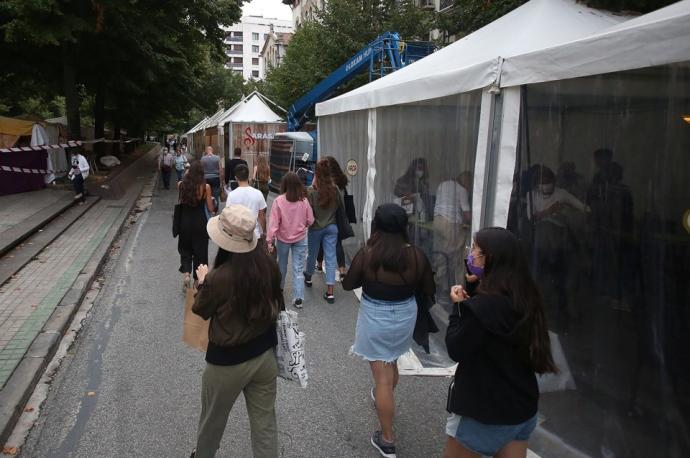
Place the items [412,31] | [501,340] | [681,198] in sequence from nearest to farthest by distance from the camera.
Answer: [501,340]
[681,198]
[412,31]

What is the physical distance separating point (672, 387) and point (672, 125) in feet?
5.19

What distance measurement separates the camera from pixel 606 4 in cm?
615

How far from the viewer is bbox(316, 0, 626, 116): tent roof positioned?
465 cm

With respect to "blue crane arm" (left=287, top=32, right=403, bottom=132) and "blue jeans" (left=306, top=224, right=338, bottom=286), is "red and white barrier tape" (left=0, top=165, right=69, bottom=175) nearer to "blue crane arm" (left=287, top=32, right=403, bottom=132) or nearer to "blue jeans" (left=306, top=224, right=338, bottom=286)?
"blue crane arm" (left=287, top=32, right=403, bottom=132)

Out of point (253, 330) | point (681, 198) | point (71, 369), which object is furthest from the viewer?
point (71, 369)

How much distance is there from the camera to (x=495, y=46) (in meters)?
5.14

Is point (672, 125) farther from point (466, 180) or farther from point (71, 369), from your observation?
point (71, 369)

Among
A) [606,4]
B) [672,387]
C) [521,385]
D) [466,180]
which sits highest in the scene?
[606,4]

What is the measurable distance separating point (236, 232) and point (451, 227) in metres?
3.37

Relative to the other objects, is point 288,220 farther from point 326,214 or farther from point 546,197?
point 546,197

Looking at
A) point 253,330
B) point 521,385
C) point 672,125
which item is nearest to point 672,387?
point 521,385

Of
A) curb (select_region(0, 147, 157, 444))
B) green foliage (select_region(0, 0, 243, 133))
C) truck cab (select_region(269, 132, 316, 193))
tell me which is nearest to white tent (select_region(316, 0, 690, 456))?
curb (select_region(0, 147, 157, 444))

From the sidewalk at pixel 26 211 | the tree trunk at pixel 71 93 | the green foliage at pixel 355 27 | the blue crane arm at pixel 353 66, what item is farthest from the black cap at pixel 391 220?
the tree trunk at pixel 71 93

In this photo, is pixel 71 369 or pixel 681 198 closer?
pixel 681 198
